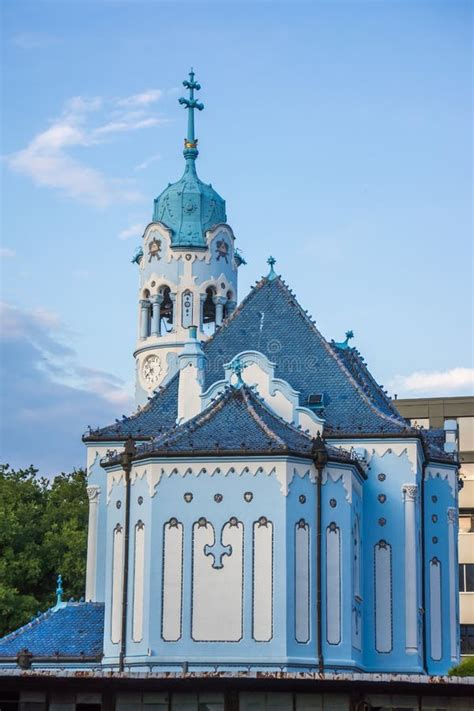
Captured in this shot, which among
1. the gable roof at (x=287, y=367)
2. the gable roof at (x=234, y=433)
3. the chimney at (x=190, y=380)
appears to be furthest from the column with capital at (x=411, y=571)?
the chimney at (x=190, y=380)

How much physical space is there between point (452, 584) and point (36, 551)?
2891 cm

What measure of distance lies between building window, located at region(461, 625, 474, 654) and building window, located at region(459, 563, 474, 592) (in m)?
2.26

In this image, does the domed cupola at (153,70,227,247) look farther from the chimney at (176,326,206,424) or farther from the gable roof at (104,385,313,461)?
the gable roof at (104,385,313,461)

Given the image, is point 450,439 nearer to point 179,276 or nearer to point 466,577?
point 179,276

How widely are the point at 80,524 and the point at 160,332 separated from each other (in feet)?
64.0

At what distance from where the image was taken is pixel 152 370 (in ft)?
225

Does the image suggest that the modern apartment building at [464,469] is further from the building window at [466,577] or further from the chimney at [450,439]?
the chimney at [450,439]

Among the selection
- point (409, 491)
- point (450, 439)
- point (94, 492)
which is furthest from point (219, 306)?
point (409, 491)

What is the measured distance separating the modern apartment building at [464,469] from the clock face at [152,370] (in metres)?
22.7

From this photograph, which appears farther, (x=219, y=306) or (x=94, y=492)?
(x=219, y=306)

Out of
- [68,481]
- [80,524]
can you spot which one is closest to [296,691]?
[80,524]

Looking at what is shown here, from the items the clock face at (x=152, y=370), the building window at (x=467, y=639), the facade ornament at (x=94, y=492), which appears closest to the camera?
the facade ornament at (x=94, y=492)

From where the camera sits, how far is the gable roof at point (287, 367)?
5750 cm

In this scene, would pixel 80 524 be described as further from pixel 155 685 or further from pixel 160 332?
pixel 155 685
